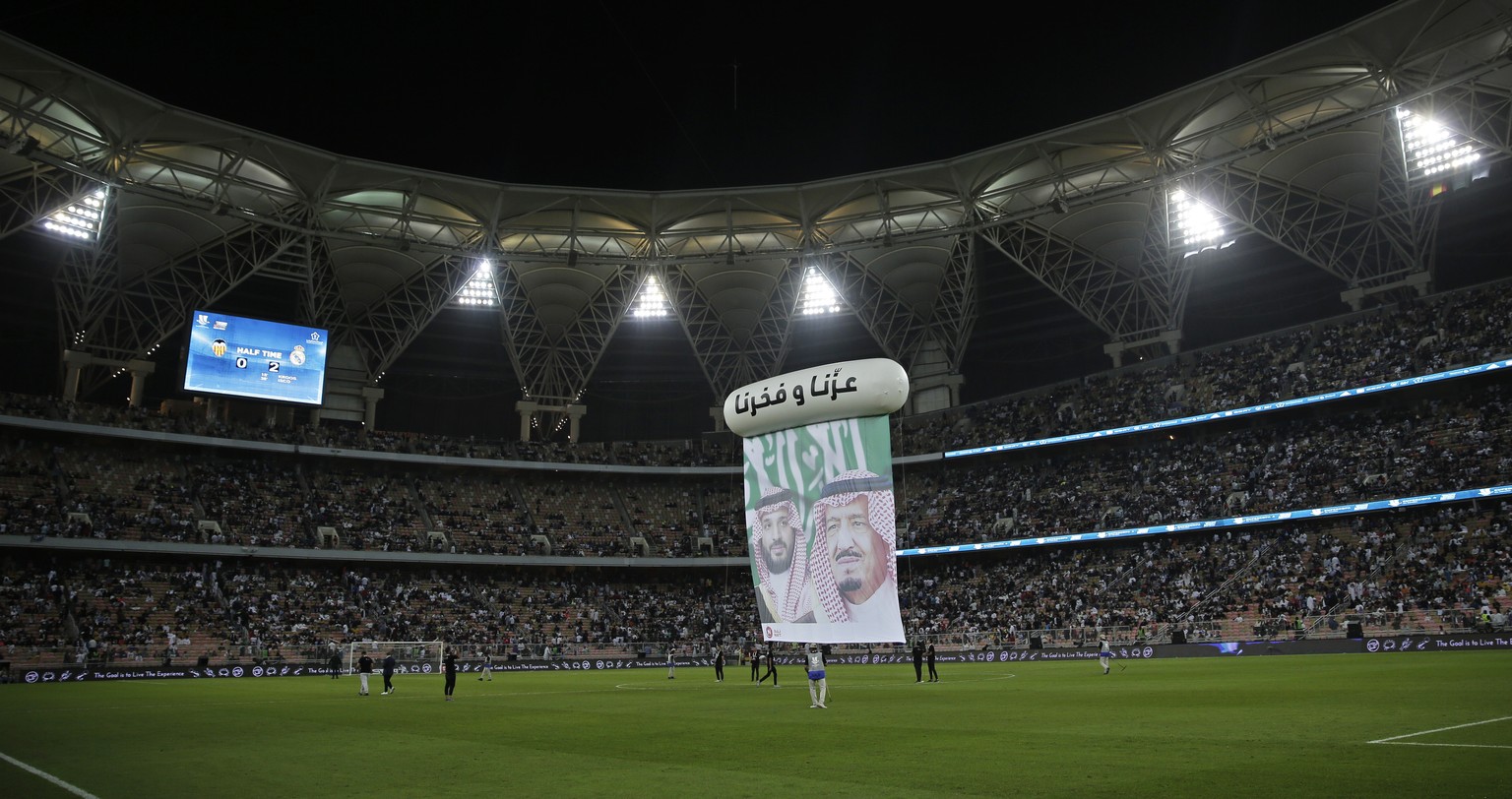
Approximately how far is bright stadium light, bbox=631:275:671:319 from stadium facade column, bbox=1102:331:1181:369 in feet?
90.8

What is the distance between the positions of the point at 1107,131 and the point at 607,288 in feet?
103

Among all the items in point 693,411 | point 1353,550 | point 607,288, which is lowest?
point 1353,550

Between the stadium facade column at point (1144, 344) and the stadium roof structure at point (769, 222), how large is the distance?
7.3 inches

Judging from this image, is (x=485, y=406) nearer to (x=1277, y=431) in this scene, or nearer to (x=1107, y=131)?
(x=1107, y=131)

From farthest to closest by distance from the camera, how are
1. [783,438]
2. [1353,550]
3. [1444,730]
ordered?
1. [1353,550]
2. [783,438]
3. [1444,730]

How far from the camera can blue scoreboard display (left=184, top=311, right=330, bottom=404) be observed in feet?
185

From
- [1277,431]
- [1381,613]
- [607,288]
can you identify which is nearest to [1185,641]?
[1381,613]

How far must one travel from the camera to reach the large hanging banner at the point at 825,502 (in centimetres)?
1434

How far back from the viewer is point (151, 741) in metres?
17.5

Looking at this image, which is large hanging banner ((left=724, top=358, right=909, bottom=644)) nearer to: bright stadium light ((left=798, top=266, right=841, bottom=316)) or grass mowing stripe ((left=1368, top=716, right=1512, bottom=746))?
grass mowing stripe ((left=1368, top=716, right=1512, bottom=746))

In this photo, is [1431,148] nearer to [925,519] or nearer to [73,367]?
[925,519]

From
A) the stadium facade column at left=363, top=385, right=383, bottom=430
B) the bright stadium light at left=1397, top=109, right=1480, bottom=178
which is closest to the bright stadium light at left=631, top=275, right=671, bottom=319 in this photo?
the stadium facade column at left=363, top=385, right=383, bottom=430

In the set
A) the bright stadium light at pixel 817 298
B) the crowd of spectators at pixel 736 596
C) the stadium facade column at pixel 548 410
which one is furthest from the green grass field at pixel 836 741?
the stadium facade column at pixel 548 410

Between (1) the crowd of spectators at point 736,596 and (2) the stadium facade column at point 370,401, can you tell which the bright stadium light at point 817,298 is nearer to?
(1) the crowd of spectators at point 736,596
